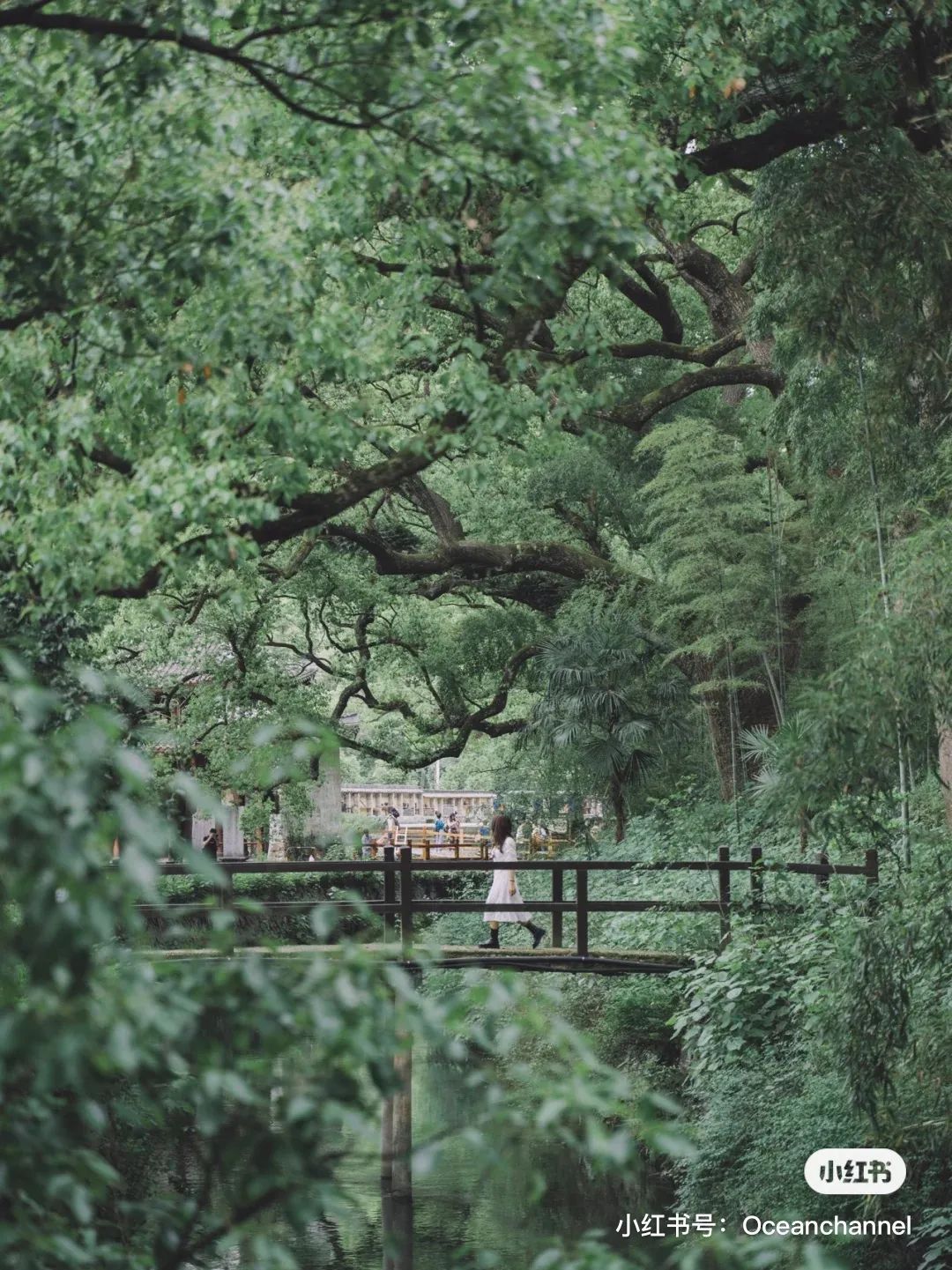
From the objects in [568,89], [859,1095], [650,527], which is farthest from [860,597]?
[568,89]

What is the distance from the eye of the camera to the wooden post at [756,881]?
1154 cm

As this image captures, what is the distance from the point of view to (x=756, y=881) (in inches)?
462

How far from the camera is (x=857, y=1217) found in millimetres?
8703

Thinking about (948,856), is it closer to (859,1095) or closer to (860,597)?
(859,1095)

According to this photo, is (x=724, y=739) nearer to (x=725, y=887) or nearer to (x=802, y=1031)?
(x=725, y=887)

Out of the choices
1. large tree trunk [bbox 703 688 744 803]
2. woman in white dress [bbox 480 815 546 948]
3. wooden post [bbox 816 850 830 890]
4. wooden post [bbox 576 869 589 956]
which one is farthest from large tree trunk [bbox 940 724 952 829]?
large tree trunk [bbox 703 688 744 803]

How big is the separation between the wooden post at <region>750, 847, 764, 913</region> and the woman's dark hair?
227cm

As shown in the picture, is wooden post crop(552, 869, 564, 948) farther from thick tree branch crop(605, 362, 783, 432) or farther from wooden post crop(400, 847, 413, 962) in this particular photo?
thick tree branch crop(605, 362, 783, 432)

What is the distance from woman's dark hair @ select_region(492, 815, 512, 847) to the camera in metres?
13.2

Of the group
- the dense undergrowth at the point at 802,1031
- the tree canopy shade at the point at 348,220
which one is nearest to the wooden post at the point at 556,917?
the dense undergrowth at the point at 802,1031

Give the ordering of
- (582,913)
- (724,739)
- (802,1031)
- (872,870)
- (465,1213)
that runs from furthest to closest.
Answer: (724,739) < (465,1213) < (582,913) < (872,870) < (802,1031)

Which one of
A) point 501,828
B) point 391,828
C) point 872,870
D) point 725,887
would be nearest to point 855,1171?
point 872,870

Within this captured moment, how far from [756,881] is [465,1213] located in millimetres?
3402

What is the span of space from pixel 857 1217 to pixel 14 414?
6.13 metres
